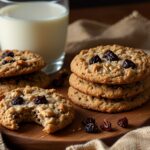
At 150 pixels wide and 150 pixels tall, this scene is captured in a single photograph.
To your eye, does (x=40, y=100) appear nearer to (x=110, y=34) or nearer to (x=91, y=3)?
(x=110, y=34)

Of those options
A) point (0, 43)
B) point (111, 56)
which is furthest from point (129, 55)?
point (0, 43)

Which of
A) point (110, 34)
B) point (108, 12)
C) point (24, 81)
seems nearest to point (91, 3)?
point (108, 12)

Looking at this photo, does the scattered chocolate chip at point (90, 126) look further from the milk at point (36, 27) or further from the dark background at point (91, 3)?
the dark background at point (91, 3)

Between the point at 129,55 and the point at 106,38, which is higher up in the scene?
the point at 129,55

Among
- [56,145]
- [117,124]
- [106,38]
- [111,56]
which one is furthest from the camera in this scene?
[106,38]

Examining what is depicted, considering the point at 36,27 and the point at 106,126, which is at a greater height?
the point at 36,27

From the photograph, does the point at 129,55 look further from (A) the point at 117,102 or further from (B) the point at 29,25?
(B) the point at 29,25

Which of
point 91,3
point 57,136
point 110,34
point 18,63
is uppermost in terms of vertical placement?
point 18,63
